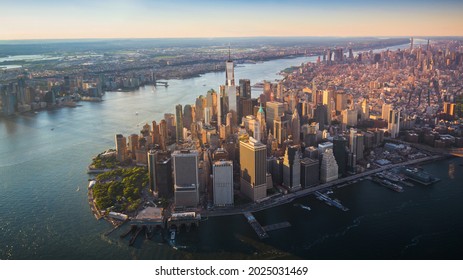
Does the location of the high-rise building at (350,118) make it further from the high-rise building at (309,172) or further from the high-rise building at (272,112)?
the high-rise building at (309,172)

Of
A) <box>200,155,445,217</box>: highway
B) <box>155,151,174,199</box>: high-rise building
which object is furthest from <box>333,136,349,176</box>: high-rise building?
<box>155,151,174,199</box>: high-rise building

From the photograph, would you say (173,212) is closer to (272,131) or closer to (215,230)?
(215,230)

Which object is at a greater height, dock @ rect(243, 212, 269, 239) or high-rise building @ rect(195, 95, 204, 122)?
high-rise building @ rect(195, 95, 204, 122)

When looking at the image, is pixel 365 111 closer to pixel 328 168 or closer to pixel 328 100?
pixel 328 100

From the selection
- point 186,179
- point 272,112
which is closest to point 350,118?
point 272,112

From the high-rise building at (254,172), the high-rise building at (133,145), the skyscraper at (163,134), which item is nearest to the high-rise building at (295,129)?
the high-rise building at (254,172)

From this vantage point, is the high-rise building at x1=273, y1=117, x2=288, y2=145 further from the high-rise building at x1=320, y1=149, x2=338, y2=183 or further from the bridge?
the bridge
